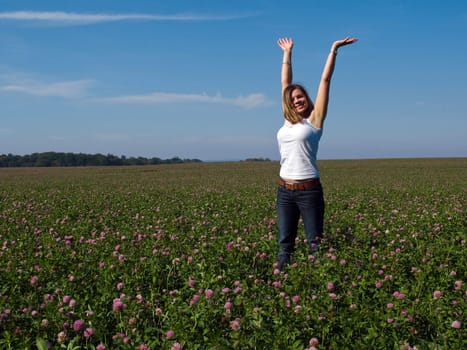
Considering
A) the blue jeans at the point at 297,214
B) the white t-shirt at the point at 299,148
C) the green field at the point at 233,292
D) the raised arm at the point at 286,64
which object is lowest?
the green field at the point at 233,292

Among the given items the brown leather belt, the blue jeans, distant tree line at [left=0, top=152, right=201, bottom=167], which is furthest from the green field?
distant tree line at [left=0, top=152, right=201, bottom=167]

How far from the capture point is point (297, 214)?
15.3ft

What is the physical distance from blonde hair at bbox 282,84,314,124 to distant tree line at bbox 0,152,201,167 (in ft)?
314

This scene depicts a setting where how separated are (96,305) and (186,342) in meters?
1.33

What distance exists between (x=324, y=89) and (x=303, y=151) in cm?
72

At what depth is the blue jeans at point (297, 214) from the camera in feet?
14.5

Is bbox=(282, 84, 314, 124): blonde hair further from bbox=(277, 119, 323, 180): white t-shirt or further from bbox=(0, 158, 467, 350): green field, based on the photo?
bbox=(0, 158, 467, 350): green field

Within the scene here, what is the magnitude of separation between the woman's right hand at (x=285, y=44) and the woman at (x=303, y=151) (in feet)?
2.19

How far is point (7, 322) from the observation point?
3.21 meters

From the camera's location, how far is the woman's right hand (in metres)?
4.98

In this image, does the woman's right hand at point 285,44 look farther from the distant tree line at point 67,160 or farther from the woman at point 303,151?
the distant tree line at point 67,160

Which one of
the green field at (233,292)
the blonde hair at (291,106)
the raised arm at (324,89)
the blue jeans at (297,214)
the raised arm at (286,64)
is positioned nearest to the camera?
the green field at (233,292)

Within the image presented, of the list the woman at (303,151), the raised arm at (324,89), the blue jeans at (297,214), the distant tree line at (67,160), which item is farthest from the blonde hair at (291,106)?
the distant tree line at (67,160)

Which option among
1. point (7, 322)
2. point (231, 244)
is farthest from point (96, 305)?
point (231, 244)
